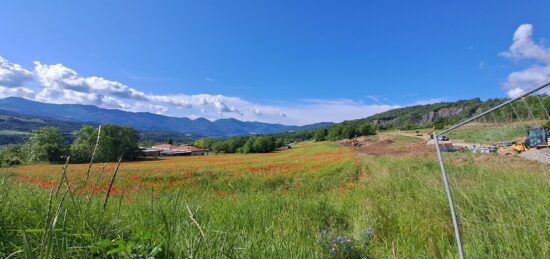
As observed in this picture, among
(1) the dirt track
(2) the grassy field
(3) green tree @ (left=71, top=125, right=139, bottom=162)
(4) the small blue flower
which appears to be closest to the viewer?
(3) green tree @ (left=71, top=125, right=139, bottom=162)

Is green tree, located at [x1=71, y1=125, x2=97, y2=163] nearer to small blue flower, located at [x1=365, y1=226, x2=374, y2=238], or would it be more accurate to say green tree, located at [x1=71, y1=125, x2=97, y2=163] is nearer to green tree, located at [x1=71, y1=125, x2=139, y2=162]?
green tree, located at [x1=71, y1=125, x2=139, y2=162]

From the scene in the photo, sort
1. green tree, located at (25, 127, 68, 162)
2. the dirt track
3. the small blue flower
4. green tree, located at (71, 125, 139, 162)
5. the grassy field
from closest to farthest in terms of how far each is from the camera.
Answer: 1. green tree, located at (71, 125, 139, 162)
2. the grassy field
3. the small blue flower
4. the dirt track
5. green tree, located at (25, 127, 68, 162)

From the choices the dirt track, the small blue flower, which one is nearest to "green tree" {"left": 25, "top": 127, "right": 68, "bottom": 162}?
the dirt track

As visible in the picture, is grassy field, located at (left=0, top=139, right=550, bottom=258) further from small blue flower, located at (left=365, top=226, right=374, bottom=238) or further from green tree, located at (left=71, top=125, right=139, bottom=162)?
green tree, located at (left=71, top=125, right=139, bottom=162)

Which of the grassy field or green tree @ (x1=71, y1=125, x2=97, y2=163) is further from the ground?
green tree @ (x1=71, y1=125, x2=97, y2=163)

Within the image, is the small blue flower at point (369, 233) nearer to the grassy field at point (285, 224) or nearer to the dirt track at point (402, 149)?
the grassy field at point (285, 224)

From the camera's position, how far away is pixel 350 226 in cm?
605

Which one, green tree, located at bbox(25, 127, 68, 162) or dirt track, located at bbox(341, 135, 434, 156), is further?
green tree, located at bbox(25, 127, 68, 162)

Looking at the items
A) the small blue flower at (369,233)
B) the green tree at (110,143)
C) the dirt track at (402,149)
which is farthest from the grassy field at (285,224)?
the dirt track at (402,149)

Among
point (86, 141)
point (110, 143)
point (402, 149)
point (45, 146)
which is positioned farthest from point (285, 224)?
point (45, 146)

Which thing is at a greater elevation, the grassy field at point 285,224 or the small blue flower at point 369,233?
the grassy field at point 285,224

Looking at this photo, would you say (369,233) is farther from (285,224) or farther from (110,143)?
(110,143)

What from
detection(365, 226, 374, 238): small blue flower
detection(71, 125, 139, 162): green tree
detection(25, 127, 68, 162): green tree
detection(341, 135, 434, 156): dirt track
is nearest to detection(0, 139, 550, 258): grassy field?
detection(365, 226, 374, 238): small blue flower

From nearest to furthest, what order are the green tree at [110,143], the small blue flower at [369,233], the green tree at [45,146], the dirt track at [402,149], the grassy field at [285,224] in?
the green tree at [110,143]
the grassy field at [285,224]
the small blue flower at [369,233]
the dirt track at [402,149]
the green tree at [45,146]
